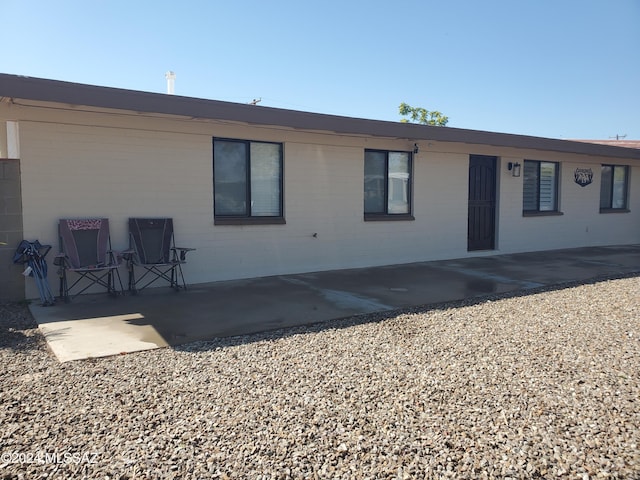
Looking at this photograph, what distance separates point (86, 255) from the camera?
6.53 meters

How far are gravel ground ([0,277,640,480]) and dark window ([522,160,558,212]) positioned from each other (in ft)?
24.7

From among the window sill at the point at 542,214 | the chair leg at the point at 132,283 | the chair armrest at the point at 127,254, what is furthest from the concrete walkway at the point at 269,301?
the window sill at the point at 542,214

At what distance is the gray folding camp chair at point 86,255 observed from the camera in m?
6.32

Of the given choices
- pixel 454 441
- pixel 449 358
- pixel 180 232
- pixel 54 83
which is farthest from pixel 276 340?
pixel 54 83

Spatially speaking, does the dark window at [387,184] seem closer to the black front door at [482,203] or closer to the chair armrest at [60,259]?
the black front door at [482,203]

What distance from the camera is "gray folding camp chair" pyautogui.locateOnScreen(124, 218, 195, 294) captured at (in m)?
6.89

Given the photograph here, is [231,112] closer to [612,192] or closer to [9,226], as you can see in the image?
[9,226]

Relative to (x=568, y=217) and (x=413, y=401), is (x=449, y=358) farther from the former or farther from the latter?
(x=568, y=217)

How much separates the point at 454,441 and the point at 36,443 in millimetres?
2321

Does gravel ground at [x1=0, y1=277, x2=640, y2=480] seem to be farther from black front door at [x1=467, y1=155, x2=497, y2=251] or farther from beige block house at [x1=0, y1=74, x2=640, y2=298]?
black front door at [x1=467, y1=155, x2=497, y2=251]

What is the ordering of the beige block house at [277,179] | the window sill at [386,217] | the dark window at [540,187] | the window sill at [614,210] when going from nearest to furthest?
the beige block house at [277,179]
the window sill at [386,217]
the dark window at [540,187]
the window sill at [614,210]

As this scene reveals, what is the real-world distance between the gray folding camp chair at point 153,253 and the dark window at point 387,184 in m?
3.85

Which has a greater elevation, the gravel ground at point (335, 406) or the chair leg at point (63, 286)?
the chair leg at point (63, 286)

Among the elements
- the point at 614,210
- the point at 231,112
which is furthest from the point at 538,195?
the point at 231,112
